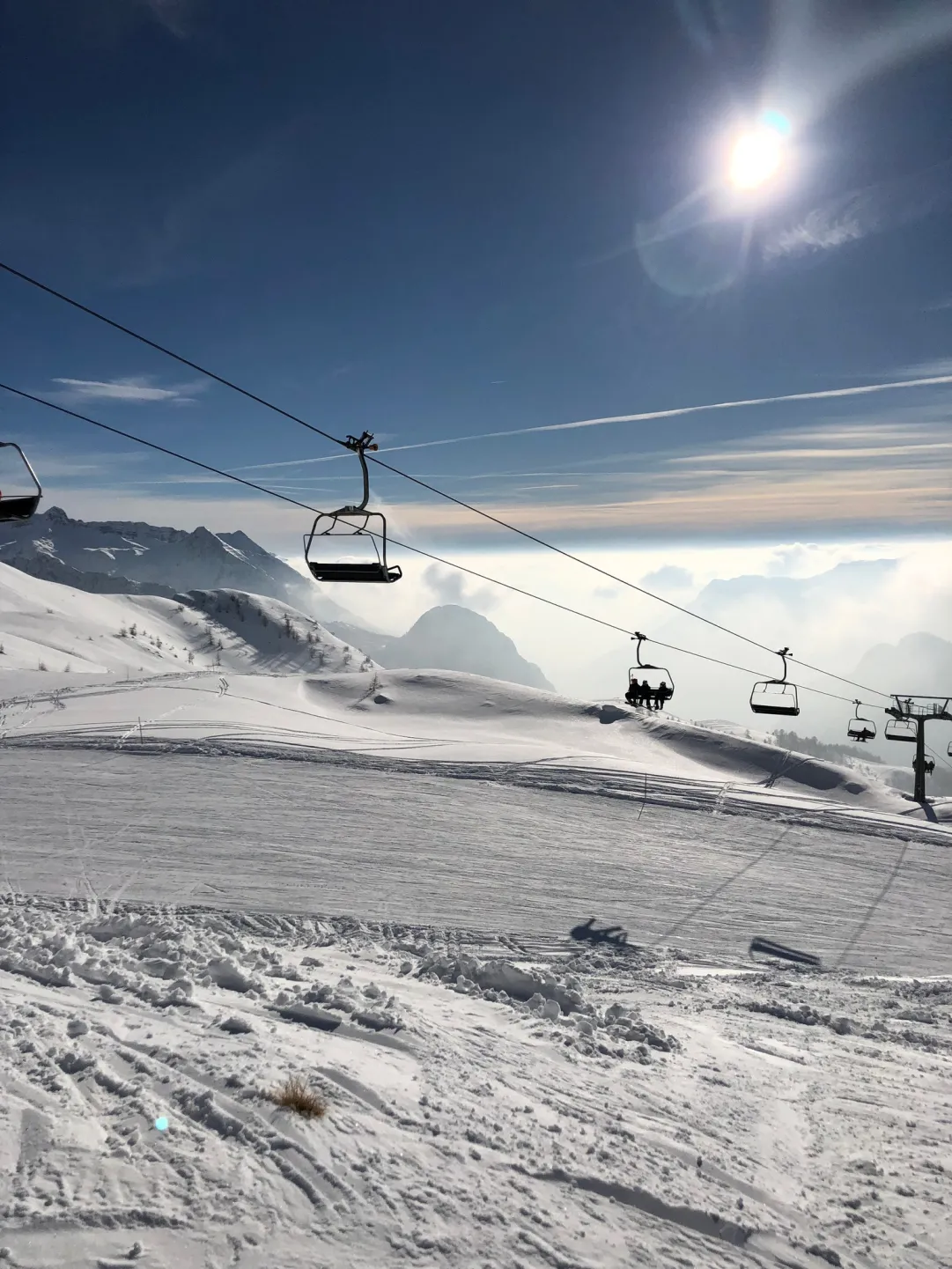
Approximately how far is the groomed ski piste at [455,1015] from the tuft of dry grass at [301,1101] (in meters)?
0.09

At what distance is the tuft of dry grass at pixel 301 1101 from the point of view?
5.31 m

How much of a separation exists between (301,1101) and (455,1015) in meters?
3.14

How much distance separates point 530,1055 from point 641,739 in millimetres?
38745

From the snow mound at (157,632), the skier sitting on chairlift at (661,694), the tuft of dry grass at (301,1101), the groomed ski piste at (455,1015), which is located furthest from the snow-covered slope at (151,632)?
the tuft of dry grass at (301,1101)

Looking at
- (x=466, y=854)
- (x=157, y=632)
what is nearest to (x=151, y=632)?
(x=157, y=632)

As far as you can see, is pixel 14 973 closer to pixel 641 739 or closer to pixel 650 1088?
pixel 650 1088

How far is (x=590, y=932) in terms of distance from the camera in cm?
1310

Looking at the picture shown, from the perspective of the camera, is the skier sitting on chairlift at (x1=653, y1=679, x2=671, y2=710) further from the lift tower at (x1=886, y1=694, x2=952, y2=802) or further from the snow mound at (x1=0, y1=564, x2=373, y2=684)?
the snow mound at (x1=0, y1=564, x2=373, y2=684)

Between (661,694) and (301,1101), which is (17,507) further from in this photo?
(661,694)

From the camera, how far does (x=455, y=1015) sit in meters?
8.18

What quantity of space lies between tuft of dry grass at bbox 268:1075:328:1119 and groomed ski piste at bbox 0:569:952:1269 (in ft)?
0.28

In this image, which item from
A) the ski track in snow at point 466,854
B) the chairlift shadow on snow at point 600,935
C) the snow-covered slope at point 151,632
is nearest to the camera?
the chairlift shadow on snow at point 600,935

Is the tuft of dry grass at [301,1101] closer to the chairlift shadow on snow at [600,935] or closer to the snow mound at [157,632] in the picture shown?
the chairlift shadow on snow at [600,935]

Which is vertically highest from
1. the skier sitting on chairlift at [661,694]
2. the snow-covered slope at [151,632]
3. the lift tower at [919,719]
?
the snow-covered slope at [151,632]
